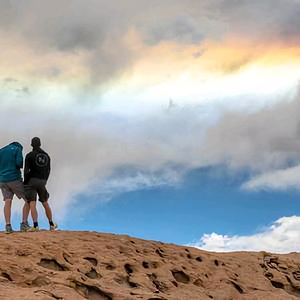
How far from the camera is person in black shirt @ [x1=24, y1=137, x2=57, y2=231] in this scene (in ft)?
33.6

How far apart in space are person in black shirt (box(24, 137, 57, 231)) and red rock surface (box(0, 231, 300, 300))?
90 centimetres

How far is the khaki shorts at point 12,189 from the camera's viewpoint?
400 inches

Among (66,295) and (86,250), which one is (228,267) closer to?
(86,250)

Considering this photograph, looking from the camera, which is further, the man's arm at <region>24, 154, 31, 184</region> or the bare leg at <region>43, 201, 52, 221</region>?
the bare leg at <region>43, 201, 52, 221</region>

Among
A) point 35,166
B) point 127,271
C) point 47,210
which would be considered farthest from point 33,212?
point 127,271

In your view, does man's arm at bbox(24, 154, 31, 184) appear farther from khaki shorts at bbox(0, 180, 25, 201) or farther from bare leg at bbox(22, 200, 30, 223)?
bare leg at bbox(22, 200, 30, 223)

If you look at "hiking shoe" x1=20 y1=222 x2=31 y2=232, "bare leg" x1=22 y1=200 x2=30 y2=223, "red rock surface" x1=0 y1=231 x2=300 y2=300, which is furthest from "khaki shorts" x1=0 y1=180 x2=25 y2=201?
"red rock surface" x1=0 y1=231 x2=300 y2=300

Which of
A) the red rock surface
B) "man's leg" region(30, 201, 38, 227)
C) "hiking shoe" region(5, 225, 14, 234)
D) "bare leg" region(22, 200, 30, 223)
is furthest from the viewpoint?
"bare leg" region(22, 200, 30, 223)

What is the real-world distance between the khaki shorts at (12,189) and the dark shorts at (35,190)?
0.44 feet

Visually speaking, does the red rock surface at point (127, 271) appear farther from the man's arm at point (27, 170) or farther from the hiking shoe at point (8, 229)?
the man's arm at point (27, 170)

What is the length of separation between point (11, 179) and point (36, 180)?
0.56 m

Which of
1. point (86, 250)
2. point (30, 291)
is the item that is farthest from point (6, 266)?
point (86, 250)

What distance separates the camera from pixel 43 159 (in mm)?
10477

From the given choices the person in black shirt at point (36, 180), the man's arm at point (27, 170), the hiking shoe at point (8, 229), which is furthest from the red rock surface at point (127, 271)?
the man's arm at point (27, 170)
